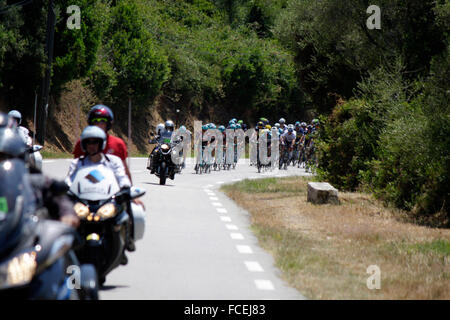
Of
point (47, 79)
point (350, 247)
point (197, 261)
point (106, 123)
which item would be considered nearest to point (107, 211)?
point (106, 123)

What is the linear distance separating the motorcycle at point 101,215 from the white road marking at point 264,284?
1554 mm

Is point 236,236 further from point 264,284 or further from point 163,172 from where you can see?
point 163,172

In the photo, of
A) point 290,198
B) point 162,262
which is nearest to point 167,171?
point 290,198

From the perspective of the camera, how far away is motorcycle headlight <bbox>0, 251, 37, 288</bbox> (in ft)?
12.7

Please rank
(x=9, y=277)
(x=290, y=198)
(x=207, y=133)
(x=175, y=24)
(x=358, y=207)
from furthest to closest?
(x=175, y=24) → (x=207, y=133) → (x=290, y=198) → (x=358, y=207) → (x=9, y=277)

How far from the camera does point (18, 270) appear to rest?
3.90m

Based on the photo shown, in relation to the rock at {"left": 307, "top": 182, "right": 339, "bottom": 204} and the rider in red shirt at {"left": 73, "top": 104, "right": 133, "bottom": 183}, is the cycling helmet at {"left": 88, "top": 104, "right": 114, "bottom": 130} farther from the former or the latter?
the rock at {"left": 307, "top": 182, "right": 339, "bottom": 204}

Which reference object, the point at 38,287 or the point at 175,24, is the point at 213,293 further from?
the point at 175,24

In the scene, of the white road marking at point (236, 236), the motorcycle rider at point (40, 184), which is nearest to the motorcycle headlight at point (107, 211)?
the motorcycle rider at point (40, 184)

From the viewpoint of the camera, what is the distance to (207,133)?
1156 inches

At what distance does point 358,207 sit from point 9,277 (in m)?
13.3

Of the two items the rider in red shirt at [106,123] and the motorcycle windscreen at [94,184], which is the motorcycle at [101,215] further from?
the rider in red shirt at [106,123]

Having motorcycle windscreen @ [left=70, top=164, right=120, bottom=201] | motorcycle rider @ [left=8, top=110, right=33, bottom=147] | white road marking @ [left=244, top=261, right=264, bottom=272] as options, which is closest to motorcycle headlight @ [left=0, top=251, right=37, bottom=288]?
motorcycle windscreen @ [left=70, top=164, right=120, bottom=201]
